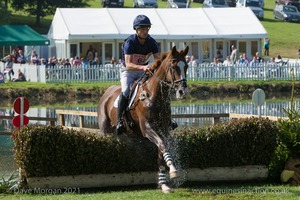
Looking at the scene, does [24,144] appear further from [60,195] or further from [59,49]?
[59,49]

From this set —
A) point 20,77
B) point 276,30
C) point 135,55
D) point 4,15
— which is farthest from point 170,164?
point 276,30

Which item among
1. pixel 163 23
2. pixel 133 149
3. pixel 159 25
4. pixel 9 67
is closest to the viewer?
pixel 133 149

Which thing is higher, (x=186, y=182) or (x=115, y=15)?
(x=115, y=15)

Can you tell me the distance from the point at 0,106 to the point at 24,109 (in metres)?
24.1

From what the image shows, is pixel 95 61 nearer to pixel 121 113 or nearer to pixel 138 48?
pixel 121 113

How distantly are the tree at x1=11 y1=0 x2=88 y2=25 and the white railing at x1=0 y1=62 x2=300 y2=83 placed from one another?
2225 cm

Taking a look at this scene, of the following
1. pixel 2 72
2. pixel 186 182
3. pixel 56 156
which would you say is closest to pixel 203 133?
pixel 186 182

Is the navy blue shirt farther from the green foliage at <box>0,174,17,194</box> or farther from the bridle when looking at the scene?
the green foliage at <box>0,174,17,194</box>

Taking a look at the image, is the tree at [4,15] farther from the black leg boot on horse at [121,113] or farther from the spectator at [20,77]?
the black leg boot on horse at [121,113]

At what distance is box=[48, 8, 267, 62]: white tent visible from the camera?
167ft

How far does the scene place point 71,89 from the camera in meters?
43.2

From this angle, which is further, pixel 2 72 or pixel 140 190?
pixel 2 72

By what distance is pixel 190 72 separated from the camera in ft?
157

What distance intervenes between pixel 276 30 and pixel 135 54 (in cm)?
6046
